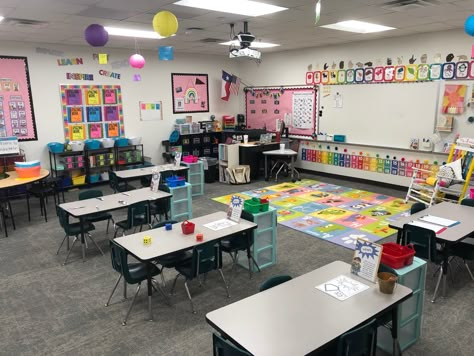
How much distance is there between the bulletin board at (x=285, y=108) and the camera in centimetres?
1006

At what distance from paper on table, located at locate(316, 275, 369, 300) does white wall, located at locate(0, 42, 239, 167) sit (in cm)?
774

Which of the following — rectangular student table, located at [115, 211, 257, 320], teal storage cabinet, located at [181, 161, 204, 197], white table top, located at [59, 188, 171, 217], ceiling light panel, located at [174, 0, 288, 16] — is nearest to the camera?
rectangular student table, located at [115, 211, 257, 320]

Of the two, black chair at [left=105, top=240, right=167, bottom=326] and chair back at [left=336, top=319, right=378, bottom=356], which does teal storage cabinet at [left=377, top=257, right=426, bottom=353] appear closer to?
chair back at [left=336, top=319, right=378, bottom=356]

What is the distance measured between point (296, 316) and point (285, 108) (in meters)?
8.74

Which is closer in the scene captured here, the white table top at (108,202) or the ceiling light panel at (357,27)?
the white table top at (108,202)

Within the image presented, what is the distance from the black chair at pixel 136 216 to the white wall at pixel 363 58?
19.0 ft

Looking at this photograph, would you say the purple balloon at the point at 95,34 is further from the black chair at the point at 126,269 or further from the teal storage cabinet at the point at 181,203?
the black chair at the point at 126,269

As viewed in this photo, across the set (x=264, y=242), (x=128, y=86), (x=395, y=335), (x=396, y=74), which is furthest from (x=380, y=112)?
(x=395, y=335)

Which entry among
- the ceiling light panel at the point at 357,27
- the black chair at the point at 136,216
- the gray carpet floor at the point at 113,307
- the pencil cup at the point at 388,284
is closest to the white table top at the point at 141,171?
the gray carpet floor at the point at 113,307

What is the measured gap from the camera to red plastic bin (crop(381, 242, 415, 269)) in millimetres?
3064

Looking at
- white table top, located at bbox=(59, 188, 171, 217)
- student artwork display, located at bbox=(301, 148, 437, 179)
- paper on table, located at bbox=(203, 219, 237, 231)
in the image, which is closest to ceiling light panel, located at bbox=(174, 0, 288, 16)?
white table top, located at bbox=(59, 188, 171, 217)

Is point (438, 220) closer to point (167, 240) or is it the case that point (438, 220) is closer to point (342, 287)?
point (342, 287)

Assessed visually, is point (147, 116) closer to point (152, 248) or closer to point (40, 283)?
point (40, 283)

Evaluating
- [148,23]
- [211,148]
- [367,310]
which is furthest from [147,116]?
[367,310]
